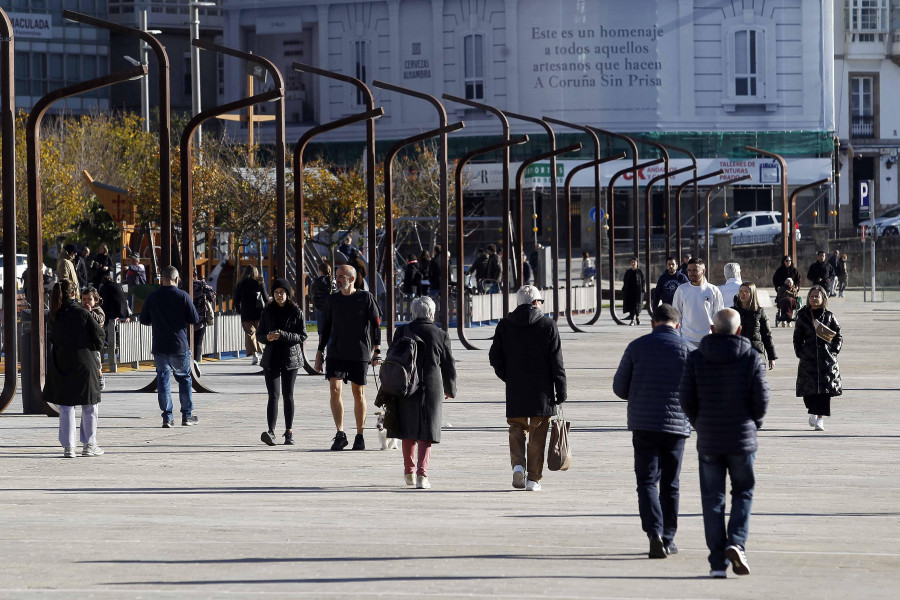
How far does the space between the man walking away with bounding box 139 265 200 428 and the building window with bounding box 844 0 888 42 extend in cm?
6842

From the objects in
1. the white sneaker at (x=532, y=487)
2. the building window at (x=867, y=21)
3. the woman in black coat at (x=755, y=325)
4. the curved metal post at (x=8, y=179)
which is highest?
the building window at (x=867, y=21)

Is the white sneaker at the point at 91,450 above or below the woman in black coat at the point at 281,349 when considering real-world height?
below

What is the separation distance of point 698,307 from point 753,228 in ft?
172

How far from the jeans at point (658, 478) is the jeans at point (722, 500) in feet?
1.37

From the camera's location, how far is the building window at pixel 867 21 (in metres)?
80.4

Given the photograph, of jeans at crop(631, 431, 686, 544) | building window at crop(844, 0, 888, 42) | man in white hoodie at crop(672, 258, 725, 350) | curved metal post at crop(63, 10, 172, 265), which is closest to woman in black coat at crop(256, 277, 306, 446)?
man in white hoodie at crop(672, 258, 725, 350)

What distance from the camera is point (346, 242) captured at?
35.2m

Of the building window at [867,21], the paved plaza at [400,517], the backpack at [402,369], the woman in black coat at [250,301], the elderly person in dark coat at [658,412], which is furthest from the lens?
the building window at [867,21]

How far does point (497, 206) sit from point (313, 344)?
136 ft

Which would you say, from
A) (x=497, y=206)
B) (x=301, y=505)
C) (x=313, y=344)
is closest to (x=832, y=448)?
(x=301, y=505)

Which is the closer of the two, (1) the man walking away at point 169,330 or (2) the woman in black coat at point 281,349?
(2) the woman in black coat at point 281,349

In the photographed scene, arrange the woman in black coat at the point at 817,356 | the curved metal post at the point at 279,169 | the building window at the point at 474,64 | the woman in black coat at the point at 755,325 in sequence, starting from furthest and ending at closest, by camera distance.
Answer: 1. the building window at the point at 474,64
2. the curved metal post at the point at 279,169
3. the woman in black coat at the point at 755,325
4. the woman in black coat at the point at 817,356

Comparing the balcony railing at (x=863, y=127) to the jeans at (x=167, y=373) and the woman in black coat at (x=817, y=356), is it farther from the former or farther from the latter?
the jeans at (x=167, y=373)

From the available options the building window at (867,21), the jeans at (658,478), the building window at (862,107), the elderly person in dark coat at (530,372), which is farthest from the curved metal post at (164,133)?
the building window at (867,21)
